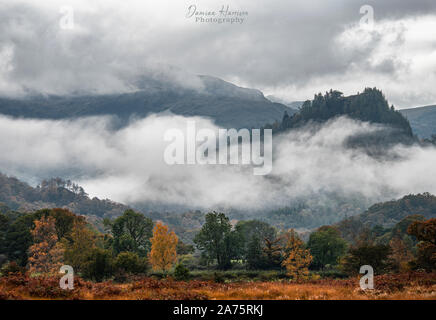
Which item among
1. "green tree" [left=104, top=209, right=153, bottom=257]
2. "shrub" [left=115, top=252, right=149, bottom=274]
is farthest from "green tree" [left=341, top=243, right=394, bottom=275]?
"green tree" [left=104, top=209, right=153, bottom=257]

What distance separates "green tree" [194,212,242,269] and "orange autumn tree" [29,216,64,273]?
37850mm

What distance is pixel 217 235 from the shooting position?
10512 cm

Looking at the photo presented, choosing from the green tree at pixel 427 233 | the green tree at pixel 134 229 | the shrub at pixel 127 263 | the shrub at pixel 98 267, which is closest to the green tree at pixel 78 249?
the shrub at pixel 127 263

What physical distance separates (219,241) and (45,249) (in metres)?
44.3

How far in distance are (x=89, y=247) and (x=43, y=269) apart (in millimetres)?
9110

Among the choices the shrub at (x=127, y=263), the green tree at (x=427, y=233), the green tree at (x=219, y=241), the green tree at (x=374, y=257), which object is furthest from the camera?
→ the green tree at (x=219, y=241)

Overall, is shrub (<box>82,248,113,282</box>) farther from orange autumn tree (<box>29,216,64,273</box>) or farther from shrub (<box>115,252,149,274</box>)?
orange autumn tree (<box>29,216,64,273</box>)

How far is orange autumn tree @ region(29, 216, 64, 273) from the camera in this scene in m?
72.2

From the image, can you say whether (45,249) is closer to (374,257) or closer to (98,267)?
(98,267)

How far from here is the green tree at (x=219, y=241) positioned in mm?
103312

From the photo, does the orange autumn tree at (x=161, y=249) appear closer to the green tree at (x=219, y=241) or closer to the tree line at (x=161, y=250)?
the tree line at (x=161, y=250)

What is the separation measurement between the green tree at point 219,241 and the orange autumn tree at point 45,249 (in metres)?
37.9
